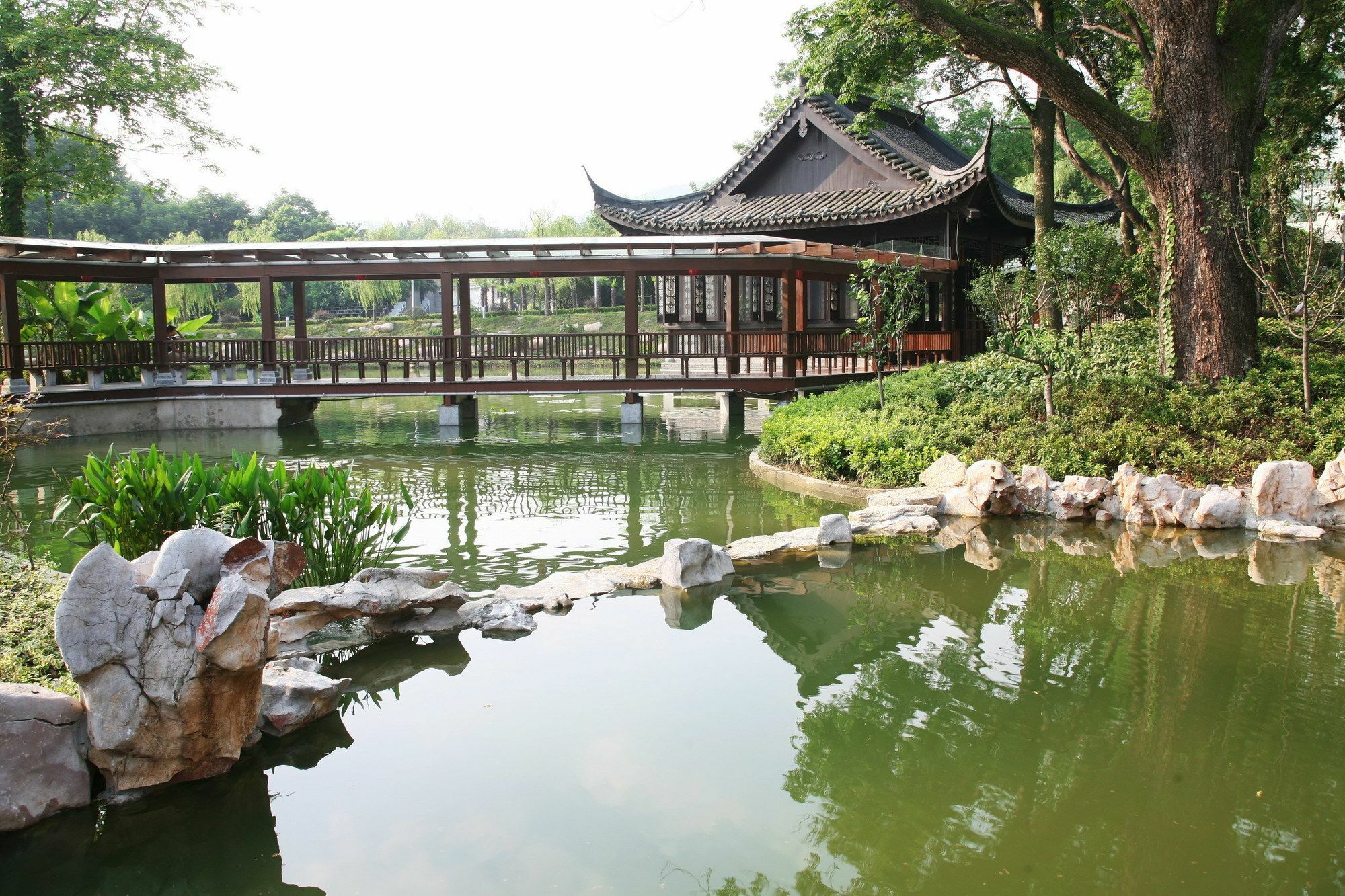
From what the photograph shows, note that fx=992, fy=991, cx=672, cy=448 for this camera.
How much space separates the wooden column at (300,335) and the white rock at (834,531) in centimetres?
1194

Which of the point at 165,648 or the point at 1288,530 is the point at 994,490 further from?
the point at 165,648

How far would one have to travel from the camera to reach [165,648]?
4.01 meters

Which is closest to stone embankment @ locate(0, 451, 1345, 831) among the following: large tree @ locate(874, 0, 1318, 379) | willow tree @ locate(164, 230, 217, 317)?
large tree @ locate(874, 0, 1318, 379)

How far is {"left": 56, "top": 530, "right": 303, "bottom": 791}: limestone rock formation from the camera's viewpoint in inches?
153

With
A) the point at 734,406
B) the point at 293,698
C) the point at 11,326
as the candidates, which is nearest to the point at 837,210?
the point at 734,406

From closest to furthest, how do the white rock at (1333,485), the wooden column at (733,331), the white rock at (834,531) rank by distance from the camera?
the white rock at (834,531)
the white rock at (1333,485)
the wooden column at (733,331)

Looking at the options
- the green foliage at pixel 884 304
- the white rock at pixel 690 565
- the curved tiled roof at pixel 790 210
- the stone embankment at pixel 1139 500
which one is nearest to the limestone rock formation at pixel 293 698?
the white rock at pixel 690 565

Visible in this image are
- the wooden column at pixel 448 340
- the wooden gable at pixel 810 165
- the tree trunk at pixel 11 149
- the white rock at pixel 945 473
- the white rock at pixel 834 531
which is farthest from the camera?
the wooden gable at pixel 810 165

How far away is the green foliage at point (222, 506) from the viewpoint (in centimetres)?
581

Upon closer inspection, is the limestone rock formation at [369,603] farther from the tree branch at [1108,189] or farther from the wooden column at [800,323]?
the tree branch at [1108,189]

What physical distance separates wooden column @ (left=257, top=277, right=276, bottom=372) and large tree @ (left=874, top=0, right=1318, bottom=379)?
455 inches

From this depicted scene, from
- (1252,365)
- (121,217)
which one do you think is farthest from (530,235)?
(1252,365)

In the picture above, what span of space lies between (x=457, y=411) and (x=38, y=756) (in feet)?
43.3

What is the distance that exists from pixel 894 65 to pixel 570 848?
14.3 meters
